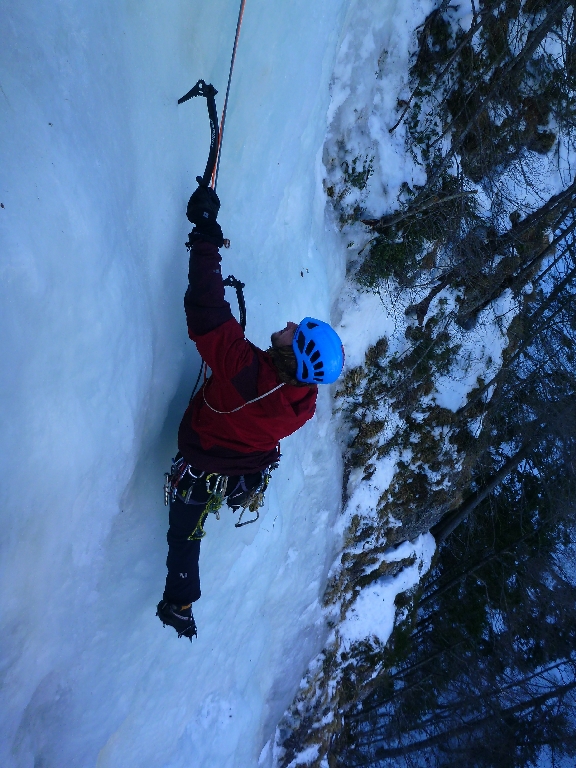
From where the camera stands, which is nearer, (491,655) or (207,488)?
(207,488)

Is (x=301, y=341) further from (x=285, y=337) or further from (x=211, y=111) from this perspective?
(x=211, y=111)

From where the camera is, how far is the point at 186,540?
9.23ft

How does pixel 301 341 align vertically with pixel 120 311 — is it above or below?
below

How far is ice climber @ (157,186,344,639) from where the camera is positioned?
2139 mm

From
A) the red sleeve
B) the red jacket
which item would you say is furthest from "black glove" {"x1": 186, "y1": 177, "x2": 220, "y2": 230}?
the red sleeve

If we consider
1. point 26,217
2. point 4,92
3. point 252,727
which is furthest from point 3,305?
point 252,727

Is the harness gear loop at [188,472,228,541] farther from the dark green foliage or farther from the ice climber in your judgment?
the dark green foliage

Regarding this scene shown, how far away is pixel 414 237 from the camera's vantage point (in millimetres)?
5125

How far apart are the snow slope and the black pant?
0.56 feet

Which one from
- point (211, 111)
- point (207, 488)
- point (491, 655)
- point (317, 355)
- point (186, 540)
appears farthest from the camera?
point (491, 655)

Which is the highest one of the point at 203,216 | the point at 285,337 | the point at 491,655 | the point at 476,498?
the point at 476,498

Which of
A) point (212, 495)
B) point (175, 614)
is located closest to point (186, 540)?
point (212, 495)

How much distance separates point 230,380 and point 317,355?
0.38m

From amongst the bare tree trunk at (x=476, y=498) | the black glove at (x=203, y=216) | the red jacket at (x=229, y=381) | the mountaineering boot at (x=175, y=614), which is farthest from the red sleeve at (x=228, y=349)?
the bare tree trunk at (x=476, y=498)
